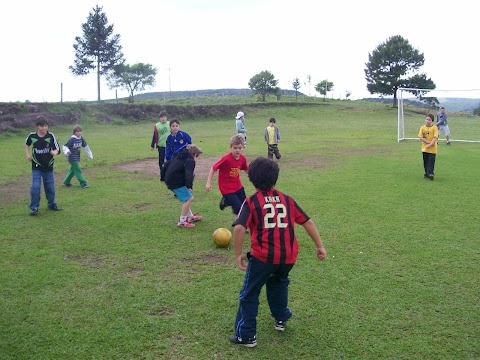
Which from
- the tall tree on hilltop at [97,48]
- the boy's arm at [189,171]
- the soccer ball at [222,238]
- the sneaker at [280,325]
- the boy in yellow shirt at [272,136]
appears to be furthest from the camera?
the tall tree on hilltop at [97,48]

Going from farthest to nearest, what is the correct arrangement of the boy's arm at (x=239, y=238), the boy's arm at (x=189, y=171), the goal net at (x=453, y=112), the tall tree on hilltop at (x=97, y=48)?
the tall tree on hilltop at (x=97, y=48), the goal net at (x=453, y=112), the boy's arm at (x=189, y=171), the boy's arm at (x=239, y=238)

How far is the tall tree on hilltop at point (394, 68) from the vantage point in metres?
53.8

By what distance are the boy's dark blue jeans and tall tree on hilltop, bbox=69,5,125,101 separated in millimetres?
48641

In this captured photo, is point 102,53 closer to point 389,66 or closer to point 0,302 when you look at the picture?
Answer: point 389,66

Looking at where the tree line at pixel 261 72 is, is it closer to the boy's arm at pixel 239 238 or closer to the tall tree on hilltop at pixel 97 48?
the tall tree on hilltop at pixel 97 48

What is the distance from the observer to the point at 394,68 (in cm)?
5534

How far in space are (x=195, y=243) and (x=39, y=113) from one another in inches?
1151

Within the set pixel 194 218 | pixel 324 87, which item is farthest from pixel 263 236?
pixel 324 87

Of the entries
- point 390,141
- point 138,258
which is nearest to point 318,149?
point 390,141

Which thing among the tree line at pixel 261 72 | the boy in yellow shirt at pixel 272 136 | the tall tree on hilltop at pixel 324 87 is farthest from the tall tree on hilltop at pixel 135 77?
the boy in yellow shirt at pixel 272 136

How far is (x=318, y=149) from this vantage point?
2108 cm

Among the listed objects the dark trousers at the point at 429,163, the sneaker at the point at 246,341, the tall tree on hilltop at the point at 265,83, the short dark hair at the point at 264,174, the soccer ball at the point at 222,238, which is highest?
the tall tree on hilltop at the point at 265,83

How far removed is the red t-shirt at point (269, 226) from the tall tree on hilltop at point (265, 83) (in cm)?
5536

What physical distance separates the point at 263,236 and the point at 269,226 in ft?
0.35
